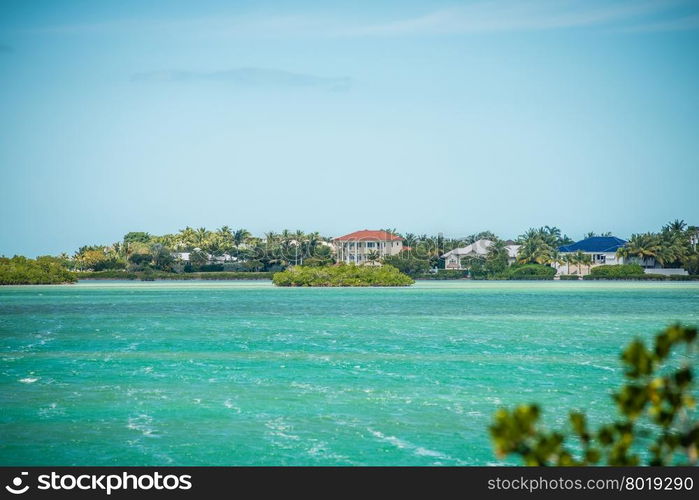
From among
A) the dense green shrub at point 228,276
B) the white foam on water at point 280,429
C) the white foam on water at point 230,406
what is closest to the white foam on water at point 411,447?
the white foam on water at point 280,429

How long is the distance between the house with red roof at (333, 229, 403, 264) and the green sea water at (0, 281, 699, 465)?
92.3 meters

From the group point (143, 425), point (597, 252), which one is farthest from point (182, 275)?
point (143, 425)

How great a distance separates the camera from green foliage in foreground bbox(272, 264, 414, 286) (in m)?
112

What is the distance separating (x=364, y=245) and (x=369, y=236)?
170 cm

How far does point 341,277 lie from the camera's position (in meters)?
113

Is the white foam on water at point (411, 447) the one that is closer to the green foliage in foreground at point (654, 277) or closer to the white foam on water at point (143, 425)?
the white foam on water at point (143, 425)

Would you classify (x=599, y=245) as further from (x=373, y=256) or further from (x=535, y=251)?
(x=373, y=256)

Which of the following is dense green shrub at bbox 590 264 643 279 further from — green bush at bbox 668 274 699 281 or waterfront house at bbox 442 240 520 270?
waterfront house at bbox 442 240 520 270

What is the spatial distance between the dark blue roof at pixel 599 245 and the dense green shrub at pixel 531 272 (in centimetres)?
689

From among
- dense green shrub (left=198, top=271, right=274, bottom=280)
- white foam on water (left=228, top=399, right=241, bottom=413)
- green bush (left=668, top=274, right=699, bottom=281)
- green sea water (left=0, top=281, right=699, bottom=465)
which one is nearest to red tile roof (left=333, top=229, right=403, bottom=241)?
dense green shrub (left=198, top=271, right=274, bottom=280)
